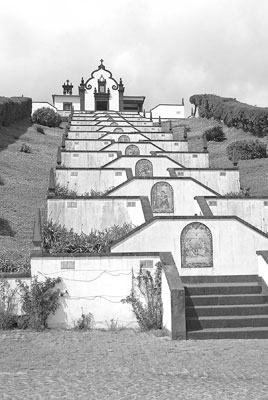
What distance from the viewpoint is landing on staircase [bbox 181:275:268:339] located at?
9.29 m

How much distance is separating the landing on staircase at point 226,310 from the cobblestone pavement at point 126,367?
1.06 feet

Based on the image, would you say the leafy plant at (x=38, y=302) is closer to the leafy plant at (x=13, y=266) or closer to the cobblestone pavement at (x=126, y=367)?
the cobblestone pavement at (x=126, y=367)

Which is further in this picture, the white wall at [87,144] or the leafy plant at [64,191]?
the white wall at [87,144]

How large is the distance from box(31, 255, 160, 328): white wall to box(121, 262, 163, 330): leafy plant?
4.7 inches

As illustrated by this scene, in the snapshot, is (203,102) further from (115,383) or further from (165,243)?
(115,383)

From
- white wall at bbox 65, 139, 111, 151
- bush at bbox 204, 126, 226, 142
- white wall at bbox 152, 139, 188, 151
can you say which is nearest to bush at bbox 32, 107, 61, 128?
bush at bbox 204, 126, 226, 142

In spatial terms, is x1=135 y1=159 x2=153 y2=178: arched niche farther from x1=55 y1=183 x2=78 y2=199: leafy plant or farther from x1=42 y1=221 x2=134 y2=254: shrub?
x1=42 y1=221 x2=134 y2=254: shrub

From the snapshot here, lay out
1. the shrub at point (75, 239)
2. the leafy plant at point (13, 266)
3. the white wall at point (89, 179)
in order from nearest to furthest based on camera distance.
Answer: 1. the leafy plant at point (13, 266)
2. the shrub at point (75, 239)
3. the white wall at point (89, 179)

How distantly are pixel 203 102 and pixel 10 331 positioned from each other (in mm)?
47935

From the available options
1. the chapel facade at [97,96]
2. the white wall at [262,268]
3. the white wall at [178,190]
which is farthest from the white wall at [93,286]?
the chapel facade at [97,96]

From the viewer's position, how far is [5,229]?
657 inches

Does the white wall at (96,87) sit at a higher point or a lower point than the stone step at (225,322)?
higher

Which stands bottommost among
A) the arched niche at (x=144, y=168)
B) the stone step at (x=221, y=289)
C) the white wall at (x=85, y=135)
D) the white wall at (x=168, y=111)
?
the stone step at (x=221, y=289)

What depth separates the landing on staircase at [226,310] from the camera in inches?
366
